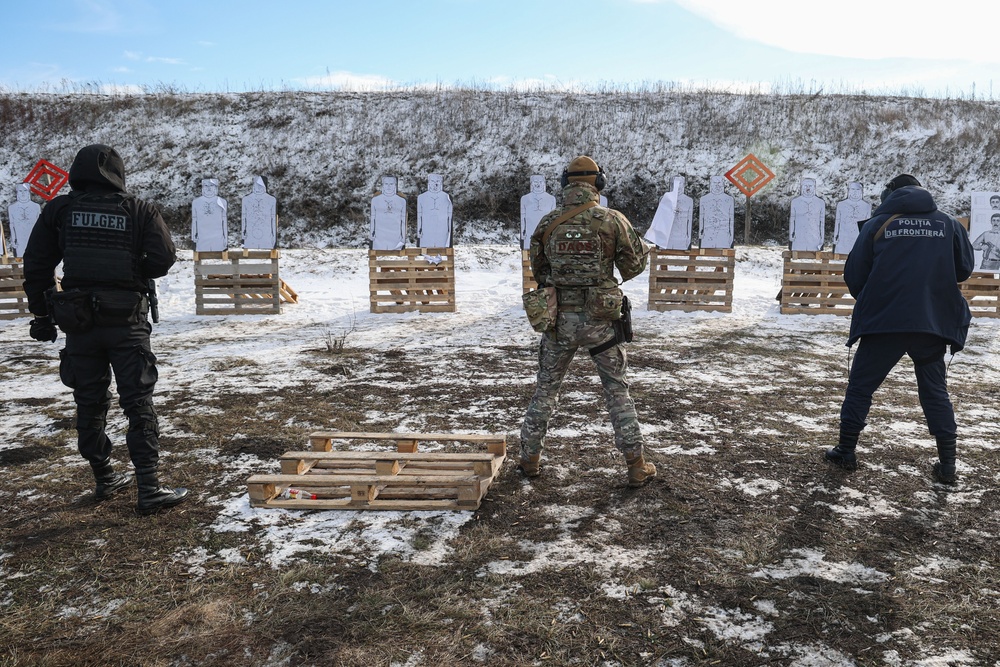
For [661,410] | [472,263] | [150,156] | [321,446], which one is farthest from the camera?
[150,156]

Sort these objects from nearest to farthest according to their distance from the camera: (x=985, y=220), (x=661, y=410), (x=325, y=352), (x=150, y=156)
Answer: (x=661, y=410), (x=325, y=352), (x=985, y=220), (x=150, y=156)

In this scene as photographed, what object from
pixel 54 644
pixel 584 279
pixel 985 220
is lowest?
pixel 54 644

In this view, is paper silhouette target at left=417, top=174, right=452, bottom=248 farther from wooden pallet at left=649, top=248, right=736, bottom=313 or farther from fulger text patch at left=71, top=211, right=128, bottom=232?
fulger text patch at left=71, top=211, right=128, bottom=232

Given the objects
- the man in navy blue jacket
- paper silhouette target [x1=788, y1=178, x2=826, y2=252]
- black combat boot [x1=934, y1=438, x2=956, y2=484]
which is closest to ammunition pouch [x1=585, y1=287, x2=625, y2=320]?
the man in navy blue jacket

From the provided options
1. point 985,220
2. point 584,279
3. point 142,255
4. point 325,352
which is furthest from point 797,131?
point 142,255

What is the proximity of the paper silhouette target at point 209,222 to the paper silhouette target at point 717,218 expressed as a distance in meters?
9.21

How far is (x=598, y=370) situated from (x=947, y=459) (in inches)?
96.9

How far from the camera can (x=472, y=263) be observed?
52.3 ft

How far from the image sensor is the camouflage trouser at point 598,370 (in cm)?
421

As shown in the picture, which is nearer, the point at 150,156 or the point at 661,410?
the point at 661,410

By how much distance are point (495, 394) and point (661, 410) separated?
1727 millimetres

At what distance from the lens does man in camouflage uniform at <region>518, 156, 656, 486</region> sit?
4.18m

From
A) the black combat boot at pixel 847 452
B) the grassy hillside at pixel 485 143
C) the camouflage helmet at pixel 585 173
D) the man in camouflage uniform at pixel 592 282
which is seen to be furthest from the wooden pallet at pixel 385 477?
the grassy hillside at pixel 485 143

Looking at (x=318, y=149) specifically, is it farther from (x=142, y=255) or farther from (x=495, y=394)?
(x=142, y=255)
